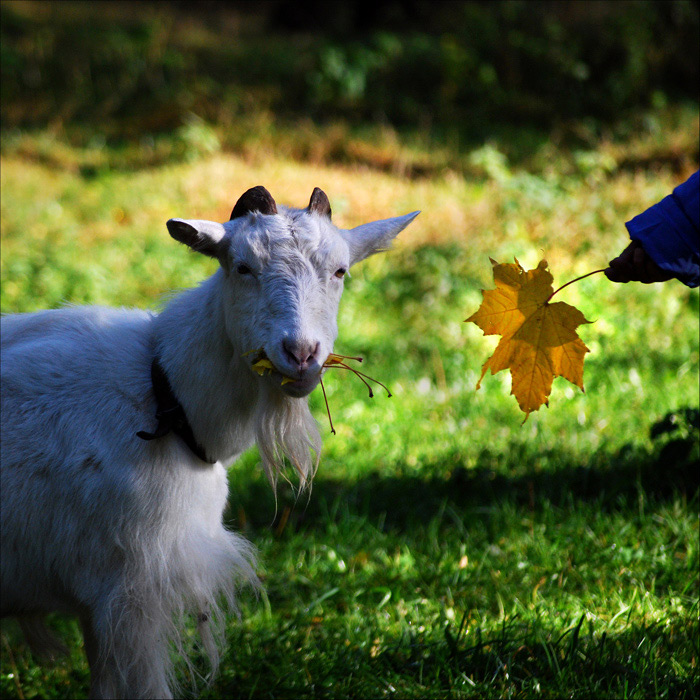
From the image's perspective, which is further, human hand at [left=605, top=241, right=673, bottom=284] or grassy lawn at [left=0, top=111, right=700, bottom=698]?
grassy lawn at [left=0, top=111, right=700, bottom=698]

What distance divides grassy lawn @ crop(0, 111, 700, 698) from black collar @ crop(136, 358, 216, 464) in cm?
44

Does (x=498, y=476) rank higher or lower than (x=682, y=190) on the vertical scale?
lower

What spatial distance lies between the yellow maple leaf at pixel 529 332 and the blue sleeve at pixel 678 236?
12.4 inches

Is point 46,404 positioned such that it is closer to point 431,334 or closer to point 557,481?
point 557,481

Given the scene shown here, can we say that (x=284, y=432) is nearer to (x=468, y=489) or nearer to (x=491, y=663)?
(x=491, y=663)

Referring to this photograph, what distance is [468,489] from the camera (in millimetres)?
4230

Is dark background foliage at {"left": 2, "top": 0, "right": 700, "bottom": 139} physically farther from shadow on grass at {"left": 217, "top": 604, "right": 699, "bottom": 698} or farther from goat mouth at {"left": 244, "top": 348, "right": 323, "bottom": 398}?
goat mouth at {"left": 244, "top": 348, "right": 323, "bottom": 398}

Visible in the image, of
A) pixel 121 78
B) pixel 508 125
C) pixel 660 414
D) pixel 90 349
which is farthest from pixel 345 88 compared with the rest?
pixel 90 349

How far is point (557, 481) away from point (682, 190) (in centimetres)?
208

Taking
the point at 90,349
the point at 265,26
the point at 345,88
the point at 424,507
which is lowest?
the point at 424,507

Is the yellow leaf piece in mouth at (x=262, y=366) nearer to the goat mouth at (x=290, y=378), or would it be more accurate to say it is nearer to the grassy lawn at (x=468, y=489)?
the goat mouth at (x=290, y=378)

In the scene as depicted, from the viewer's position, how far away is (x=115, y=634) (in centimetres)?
262

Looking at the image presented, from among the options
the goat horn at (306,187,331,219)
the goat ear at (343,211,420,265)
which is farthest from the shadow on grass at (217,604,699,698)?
the goat horn at (306,187,331,219)

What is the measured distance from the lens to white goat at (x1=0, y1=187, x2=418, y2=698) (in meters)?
2.55
